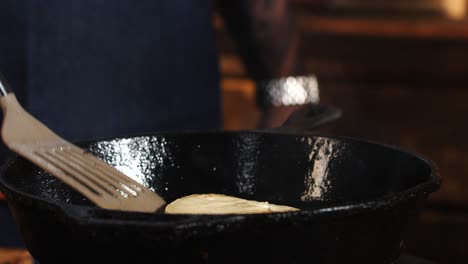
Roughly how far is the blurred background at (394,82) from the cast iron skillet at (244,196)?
266cm

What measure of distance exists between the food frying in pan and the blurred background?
2837 mm

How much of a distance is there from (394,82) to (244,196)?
3111mm

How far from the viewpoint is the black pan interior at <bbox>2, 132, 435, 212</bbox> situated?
0.95 m

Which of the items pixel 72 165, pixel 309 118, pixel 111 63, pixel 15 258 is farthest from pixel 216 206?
pixel 111 63

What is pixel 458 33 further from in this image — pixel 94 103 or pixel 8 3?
pixel 8 3

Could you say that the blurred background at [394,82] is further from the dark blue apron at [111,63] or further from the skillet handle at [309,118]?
the skillet handle at [309,118]

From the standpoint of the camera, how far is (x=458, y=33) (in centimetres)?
376

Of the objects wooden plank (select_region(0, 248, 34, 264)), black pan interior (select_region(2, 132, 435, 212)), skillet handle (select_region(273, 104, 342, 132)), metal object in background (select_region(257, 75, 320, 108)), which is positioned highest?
skillet handle (select_region(273, 104, 342, 132))

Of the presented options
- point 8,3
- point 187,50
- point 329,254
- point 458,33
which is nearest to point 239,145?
point 329,254

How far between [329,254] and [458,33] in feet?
11.3

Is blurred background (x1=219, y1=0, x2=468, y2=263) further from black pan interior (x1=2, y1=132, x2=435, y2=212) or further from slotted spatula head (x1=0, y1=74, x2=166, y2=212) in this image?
slotted spatula head (x1=0, y1=74, x2=166, y2=212)

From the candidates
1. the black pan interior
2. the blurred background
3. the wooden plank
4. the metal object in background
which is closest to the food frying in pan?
the black pan interior

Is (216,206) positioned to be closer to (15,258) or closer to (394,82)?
(15,258)

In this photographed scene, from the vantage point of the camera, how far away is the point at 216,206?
82 cm
